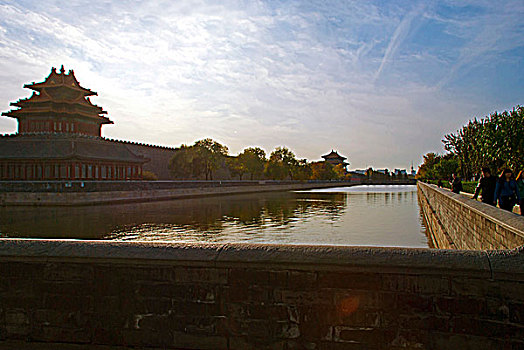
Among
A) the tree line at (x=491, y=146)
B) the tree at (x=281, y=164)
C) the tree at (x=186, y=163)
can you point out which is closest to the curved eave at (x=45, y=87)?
the tree at (x=186, y=163)

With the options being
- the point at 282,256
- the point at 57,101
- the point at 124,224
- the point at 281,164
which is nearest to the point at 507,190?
the point at 282,256

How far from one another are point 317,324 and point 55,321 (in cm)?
279

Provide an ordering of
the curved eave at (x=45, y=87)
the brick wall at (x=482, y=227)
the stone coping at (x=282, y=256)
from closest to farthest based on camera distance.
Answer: the stone coping at (x=282, y=256)
the brick wall at (x=482, y=227)
the curved eave at (x=45, y=87)

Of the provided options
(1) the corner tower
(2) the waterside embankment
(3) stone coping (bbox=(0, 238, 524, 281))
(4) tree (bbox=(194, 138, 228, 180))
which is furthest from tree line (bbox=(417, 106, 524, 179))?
(1) the corner tower

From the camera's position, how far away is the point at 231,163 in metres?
78.5

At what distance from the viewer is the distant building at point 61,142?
1743 inches

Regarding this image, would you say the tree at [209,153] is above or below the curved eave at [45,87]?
below

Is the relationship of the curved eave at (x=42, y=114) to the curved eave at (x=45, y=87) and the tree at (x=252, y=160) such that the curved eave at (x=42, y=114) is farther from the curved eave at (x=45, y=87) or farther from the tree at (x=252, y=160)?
the tree at (x=252, y=160)

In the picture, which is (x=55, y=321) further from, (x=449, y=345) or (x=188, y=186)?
(x=188, y=186)

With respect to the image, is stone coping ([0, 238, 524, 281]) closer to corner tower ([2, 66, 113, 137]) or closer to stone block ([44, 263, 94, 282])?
stone block ([44, 263, 94, 282])

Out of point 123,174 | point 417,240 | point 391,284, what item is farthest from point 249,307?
point 123,174

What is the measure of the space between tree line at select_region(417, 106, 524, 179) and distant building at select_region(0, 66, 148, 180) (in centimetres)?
4062

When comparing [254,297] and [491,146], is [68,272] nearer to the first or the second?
[254,297]

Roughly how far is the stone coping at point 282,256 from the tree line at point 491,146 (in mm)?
11931
